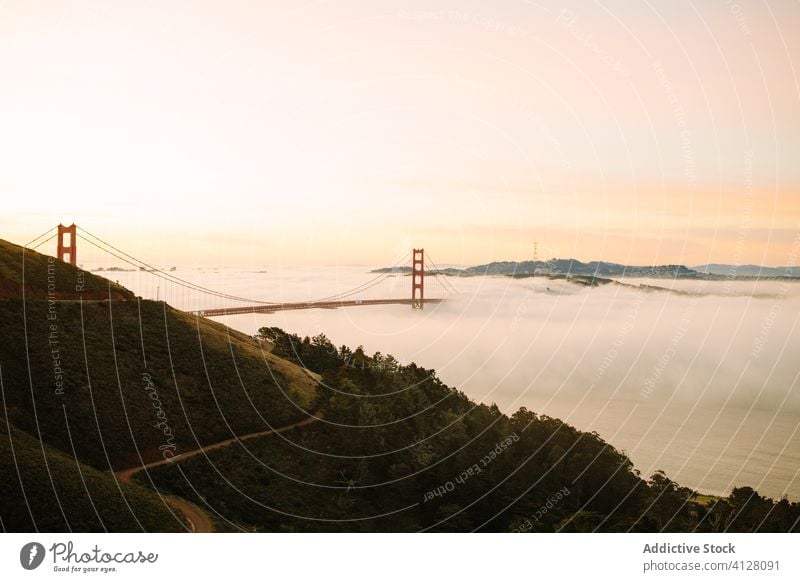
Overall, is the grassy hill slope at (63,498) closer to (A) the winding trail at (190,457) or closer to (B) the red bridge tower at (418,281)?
(A) the winding trail at (190,457)

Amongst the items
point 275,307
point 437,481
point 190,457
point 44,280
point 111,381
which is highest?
point 44,280

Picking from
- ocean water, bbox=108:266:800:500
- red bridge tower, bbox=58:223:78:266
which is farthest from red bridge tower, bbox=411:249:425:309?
red bridge tower, bbox=58:223:78:266

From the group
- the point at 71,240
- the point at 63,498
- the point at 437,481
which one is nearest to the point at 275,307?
the point at 71,240

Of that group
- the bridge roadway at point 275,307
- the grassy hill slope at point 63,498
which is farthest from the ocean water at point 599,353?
the grassy hill slope at point 63,498

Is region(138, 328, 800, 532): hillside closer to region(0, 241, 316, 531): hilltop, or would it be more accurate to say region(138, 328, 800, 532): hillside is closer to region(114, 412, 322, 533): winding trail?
region(114, 412, 322, 533): winding trail

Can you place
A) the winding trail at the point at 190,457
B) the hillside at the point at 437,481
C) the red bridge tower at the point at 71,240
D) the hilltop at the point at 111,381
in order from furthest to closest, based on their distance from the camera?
1. the red bridge tower at the point at 71,240
2. the hilltop at the point at 111,381
3. the hillside at the point at 437,481
4. the winding trail at the point at 190,457

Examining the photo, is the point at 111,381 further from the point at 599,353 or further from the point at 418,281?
the point at 418,281
